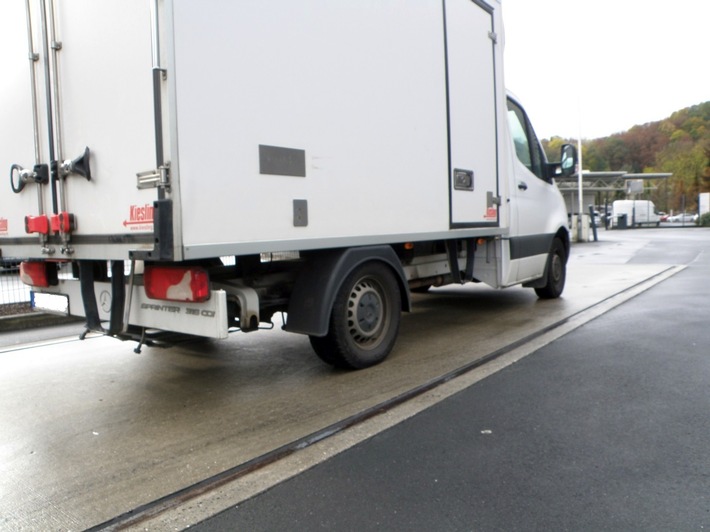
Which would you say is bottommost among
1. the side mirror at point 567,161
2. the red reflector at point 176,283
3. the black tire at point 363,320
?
the black tire at point 363,320

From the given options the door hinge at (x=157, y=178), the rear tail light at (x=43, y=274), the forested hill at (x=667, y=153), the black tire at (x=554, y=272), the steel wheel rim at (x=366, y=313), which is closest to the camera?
the door hinge at (x=157, y=178)

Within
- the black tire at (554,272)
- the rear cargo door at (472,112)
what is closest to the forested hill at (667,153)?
the black tire at (554,272)

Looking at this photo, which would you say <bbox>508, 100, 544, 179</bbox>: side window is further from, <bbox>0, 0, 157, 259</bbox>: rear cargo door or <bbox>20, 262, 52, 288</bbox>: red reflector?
<bbox>20, 262, 52, 288</bbox>: red reflector

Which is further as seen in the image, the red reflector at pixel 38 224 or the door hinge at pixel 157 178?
the red reflector at pixel 38 224

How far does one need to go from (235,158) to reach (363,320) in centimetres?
191

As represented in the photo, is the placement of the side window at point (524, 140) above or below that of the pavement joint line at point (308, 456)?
above

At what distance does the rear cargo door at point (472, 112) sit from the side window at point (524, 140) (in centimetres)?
84

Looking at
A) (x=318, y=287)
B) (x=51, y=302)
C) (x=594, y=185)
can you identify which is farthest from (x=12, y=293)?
(x=594, y=185)

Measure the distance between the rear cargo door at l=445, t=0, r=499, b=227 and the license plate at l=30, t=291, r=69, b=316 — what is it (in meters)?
3.53

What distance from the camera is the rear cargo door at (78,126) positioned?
372cm

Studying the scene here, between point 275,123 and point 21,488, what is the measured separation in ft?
8.51

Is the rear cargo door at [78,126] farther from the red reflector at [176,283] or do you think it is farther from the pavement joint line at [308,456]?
the pavement joint line at [308,456]

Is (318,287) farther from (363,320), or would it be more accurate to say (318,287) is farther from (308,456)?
(308,456)

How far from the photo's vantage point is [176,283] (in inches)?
158
